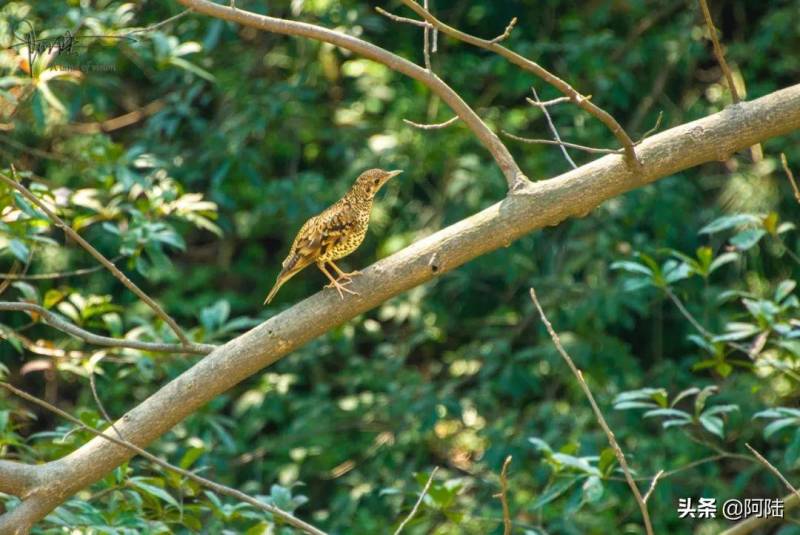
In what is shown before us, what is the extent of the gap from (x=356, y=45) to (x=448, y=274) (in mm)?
3371

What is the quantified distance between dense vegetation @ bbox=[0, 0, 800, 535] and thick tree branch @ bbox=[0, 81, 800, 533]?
82.3 inches

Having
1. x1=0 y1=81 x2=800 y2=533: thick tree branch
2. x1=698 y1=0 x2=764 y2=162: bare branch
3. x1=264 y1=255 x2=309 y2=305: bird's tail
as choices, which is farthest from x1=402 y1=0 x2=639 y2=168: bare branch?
x1=264 y1=255 x2=309 y2=305: bird's tail

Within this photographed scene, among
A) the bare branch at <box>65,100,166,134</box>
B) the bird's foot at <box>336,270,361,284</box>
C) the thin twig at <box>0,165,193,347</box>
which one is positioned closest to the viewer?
the thin twig at <box>0,165,193,347</box>

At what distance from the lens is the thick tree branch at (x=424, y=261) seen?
3139mm

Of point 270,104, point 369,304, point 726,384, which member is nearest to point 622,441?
point 726,384

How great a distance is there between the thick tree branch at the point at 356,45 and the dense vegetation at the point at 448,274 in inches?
83.5

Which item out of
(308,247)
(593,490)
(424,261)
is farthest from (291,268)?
(593,490)

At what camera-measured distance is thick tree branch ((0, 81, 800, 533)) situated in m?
3.14

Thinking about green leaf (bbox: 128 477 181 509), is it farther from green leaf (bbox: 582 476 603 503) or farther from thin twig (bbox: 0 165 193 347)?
green leaf (bbox: 582 476 603 503)

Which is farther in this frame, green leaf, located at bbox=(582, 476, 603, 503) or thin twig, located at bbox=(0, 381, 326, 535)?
green leaf, located at bbox=(582, 476, 603, 503)

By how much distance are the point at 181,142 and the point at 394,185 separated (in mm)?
1285

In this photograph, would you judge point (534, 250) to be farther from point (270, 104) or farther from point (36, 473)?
point (36, 473)

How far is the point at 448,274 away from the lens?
6496mm

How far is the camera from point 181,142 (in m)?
6.84
